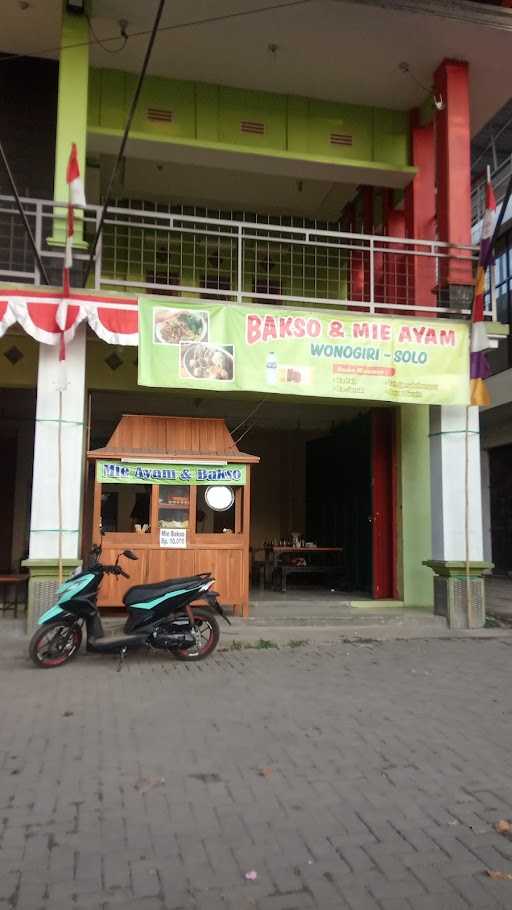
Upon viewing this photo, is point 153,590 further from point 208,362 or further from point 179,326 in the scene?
point 179,326

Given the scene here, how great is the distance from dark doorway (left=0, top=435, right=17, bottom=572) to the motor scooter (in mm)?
6869

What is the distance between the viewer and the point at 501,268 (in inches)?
685

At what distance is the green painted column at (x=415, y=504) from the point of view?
10969 mm

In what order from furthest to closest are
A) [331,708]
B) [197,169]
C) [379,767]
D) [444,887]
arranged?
[197,169] → [331,708] → [379,767] → [444,887]

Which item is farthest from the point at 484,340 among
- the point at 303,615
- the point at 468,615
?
the point at 303,615

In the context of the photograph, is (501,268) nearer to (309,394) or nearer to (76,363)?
(309,394)

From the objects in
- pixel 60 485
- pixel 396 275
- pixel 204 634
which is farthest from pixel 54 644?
pixel 396 275

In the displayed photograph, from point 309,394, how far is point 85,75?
5.27m

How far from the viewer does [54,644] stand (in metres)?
7.23

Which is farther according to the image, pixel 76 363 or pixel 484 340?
pixel 484 340

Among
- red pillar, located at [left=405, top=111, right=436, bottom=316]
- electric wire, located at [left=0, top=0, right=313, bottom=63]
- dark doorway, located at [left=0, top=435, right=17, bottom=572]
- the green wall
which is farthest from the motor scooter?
electric wire, located at [left=0, top=0, right=313, bottom=63]

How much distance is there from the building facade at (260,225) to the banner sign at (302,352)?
0.28 feet

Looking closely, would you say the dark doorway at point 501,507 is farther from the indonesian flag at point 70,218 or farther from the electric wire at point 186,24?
the indonesian flag at point 70,218

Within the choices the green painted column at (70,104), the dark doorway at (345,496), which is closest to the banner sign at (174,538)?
the dark doorway at (345,496)
